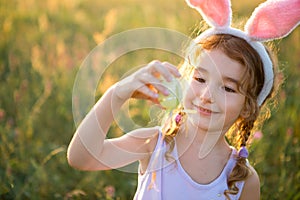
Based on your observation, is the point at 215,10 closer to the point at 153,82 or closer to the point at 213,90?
the point at 213,90

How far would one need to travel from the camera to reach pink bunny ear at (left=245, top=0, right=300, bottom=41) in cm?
181

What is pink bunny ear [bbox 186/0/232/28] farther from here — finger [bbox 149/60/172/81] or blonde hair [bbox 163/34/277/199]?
finger [bbox 149/60/172/81]

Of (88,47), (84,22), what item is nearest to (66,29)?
(84,22)

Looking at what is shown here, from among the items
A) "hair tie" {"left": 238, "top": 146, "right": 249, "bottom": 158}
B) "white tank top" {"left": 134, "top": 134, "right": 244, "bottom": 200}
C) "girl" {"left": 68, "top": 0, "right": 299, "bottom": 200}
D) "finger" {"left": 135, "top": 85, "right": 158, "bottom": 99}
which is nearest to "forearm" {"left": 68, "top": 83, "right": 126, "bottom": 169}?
"girl" {"left": 68, "top": 0, "right": 299, "bottom": 200}

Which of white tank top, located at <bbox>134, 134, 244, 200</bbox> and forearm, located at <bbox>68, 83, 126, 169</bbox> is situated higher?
forearm, located at <bbox>68, 83, 126, 169</bbox>

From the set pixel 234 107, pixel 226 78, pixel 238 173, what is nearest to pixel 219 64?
pixel 226 78

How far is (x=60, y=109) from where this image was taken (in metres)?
3.34

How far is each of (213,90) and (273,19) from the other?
344 millimetres

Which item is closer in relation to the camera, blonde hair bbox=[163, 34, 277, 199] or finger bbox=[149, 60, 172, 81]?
finger bbox=[149, 60, 172, 81]

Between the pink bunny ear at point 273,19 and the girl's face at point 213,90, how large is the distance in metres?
0.14

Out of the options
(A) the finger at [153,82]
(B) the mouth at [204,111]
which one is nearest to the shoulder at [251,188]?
(B) the mouth at [204,111]

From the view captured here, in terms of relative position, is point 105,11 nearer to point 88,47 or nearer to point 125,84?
point 88,47

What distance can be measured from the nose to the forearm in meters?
0.32

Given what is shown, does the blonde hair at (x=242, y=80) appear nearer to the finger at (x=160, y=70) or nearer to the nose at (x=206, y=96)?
the nose at (x=206, y=96)
